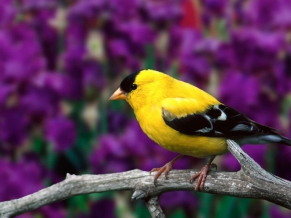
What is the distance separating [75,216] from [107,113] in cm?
30

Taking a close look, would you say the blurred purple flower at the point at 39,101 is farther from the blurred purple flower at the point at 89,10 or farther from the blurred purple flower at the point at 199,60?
the blurred purple flower at the point at 199,60

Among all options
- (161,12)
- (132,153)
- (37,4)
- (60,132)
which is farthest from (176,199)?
(37,4)

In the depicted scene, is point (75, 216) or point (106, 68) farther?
point (75, 216)

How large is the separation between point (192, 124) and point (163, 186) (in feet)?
0.38

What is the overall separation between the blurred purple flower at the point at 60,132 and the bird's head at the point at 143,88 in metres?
0.50

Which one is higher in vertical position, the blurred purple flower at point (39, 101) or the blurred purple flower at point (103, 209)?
the blurred purple flower at point (39, 101)

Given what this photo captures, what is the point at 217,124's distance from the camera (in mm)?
1039

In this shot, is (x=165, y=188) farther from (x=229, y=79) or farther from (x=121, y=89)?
(x=229, y=79)

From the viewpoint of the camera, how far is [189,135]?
1.03 m

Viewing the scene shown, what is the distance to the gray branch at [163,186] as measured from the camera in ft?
3.12

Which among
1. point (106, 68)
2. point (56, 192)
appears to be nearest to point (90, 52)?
point (106, 68)

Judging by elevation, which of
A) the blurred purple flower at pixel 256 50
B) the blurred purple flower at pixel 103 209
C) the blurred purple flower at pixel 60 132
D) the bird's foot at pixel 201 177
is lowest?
the bird's foot at pixel 201 177

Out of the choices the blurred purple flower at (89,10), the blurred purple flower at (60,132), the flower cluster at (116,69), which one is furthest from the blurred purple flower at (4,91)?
the blurred purple flower at (89,10)

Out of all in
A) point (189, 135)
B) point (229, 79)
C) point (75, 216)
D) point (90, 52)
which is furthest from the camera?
point (75, 216)
